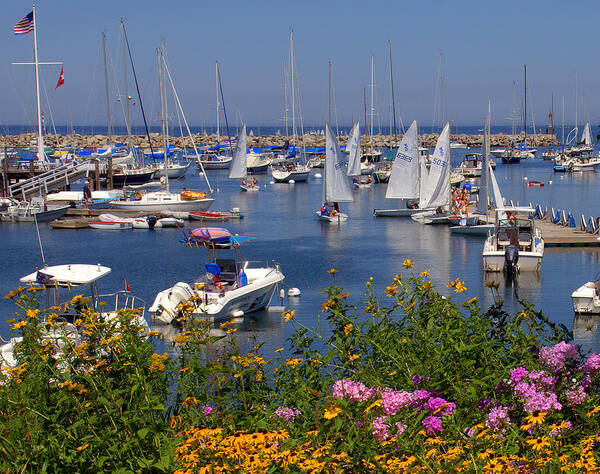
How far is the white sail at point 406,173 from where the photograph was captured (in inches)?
2050

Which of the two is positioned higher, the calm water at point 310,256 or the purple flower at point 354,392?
the purple flower at point 354,392

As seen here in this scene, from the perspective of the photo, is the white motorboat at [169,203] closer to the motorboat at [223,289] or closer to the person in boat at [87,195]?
the person in boat at [87,195]

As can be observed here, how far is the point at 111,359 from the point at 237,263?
18721 mm

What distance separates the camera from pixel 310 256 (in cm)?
3762

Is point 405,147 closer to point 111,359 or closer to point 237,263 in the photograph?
point 237,263

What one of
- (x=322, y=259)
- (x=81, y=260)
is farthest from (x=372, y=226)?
(x=81, y=260)

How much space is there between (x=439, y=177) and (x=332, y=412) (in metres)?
44.3

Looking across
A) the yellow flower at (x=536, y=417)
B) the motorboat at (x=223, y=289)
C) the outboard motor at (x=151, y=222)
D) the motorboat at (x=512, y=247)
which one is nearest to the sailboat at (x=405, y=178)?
the outboard motor at (x=151, y=222)

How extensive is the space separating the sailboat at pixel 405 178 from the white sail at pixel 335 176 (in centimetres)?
266

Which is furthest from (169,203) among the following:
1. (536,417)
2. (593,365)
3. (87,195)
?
(536,417)

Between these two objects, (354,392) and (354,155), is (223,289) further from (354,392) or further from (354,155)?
(354,155)

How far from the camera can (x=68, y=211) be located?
176 feet

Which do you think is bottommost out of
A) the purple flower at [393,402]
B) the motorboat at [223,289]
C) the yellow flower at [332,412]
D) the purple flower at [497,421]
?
the motorboat at [223,289]

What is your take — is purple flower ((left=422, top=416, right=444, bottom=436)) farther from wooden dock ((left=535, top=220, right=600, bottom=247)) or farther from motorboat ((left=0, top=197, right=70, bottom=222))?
motorboat ((left=0, top=197, right=70, bottom=222))
